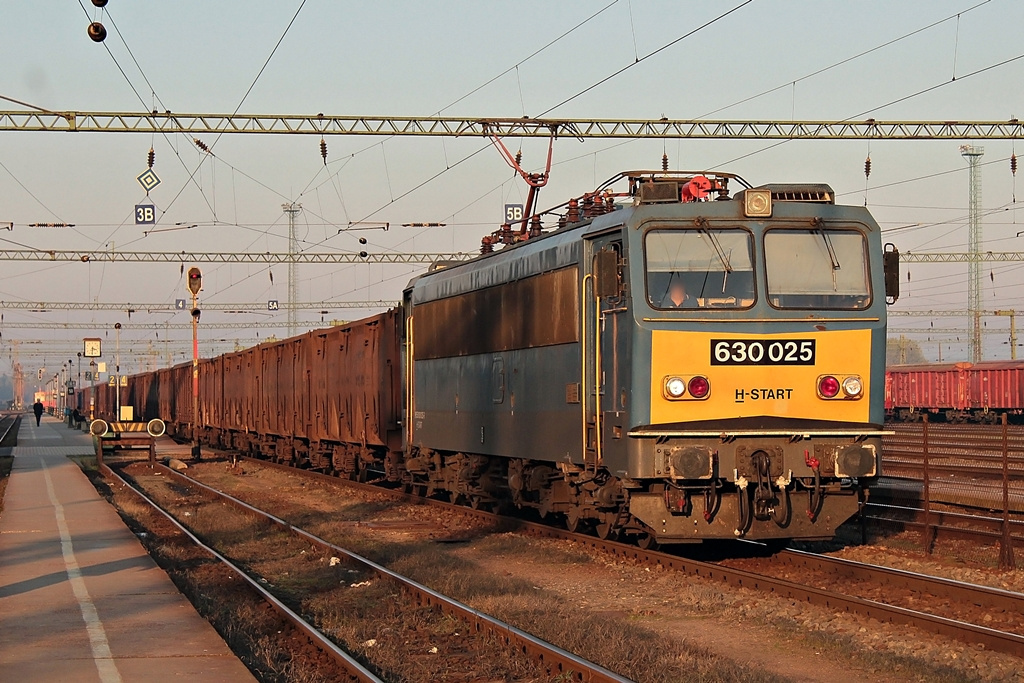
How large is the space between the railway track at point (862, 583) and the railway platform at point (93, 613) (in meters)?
4.90

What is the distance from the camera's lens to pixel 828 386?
1227 centimetres

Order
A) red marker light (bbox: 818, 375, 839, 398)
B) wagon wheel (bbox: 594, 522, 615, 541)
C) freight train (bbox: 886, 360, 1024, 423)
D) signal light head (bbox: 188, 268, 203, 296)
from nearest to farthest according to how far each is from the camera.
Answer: red marker light (bbox: 818, 375, 839, 398), wagon wheel (bbox: 594, 522, 615, 541), signal light head (bbox: 188, 268, 203, 296), freight train (bbox: 886, 360, 1024, 423)

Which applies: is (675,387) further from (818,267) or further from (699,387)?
(818,267)

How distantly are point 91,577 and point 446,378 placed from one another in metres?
6.41

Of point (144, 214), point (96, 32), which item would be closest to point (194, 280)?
point (144, 214)

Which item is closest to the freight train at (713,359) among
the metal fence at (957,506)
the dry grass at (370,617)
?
the metal fence at (957,506)

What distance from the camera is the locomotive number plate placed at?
39.6 ft

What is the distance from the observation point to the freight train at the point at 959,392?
52.4 metres

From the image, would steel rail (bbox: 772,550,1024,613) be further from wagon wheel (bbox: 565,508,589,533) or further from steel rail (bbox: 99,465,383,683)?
steel rail (bbox: 99,465,383,683)

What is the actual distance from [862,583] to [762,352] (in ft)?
7.75

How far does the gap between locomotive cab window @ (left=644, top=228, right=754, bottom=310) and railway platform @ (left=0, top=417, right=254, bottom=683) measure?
206 inches

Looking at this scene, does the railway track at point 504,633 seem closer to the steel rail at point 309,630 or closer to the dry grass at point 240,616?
the steel rail at point 309,630

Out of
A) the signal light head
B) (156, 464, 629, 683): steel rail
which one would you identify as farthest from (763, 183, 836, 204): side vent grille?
the signal light head

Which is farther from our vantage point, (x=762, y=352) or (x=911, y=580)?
(x=762, y=352)
